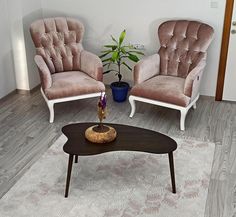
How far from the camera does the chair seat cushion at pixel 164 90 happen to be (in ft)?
11.4

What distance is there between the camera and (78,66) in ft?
13.6

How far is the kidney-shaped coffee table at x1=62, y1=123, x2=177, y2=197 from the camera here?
2500 millimetres

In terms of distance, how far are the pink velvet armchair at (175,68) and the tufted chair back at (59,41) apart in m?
0.85

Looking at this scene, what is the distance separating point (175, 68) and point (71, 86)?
1.16m

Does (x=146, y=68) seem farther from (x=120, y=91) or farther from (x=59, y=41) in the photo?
(x=59, y=41)

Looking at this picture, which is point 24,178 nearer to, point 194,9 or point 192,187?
point 192,187

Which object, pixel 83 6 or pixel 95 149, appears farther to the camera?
pixel 83 6

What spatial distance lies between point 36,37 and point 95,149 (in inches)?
75.1

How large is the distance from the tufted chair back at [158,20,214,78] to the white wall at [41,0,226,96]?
0.21m

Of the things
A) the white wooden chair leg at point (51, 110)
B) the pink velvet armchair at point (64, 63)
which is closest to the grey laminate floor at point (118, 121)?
the white wooden chair leg at point (51, 110)

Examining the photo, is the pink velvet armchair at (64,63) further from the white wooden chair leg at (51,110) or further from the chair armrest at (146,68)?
the chair armrest at (146,68)

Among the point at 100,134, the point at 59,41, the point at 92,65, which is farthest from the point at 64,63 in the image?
the point at 100,134

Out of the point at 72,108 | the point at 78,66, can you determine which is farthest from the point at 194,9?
the point at 72,108

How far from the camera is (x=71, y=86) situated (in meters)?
3.65
